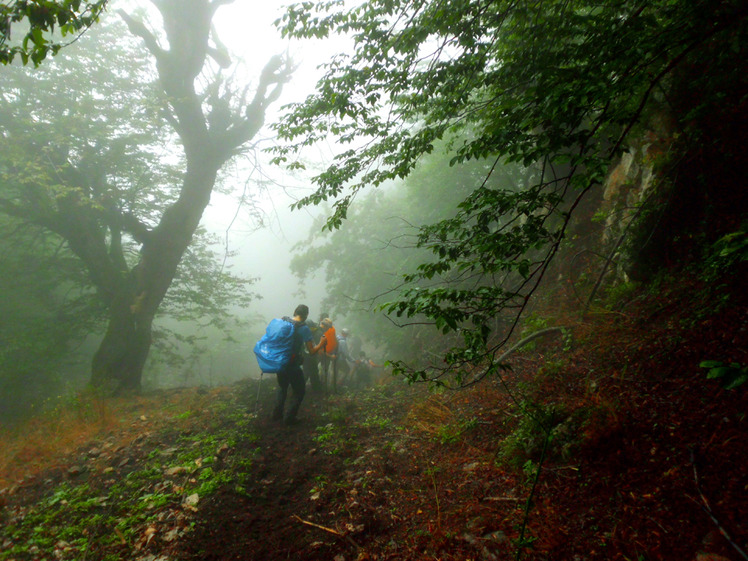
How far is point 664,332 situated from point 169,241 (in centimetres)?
1207

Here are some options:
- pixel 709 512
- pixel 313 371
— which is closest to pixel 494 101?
pixel 709 512

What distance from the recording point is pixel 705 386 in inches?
118

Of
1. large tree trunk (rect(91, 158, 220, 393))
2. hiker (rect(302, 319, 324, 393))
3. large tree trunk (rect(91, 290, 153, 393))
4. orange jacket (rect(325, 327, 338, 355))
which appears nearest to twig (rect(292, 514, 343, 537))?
hiker (rect(302, 319, 324, 393))

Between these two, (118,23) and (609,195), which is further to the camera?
(118,23)

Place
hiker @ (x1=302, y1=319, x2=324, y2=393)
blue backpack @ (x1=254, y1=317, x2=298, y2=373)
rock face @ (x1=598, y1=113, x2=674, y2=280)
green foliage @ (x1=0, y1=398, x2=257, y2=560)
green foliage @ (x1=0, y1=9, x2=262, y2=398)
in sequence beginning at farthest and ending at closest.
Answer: green foliage @ (x1=0, y1=9, x2=262, y2=398) → hiker @ (x1=302, y1=319, x2=324, y2=393) → blue backpack @ (x1=254, y1=317, x2=298, y2=373) → rock face @ (x1=598, y1=113, x2=674, y2=280) → green foliage @ (x1=0, y1=398, x2=257, y2=560)

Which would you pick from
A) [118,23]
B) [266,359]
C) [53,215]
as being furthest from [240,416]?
[118,23]

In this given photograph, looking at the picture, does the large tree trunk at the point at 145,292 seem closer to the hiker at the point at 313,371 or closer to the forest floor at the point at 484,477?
the forest floor at the point at 484,477

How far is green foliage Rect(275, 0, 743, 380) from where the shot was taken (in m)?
2.19

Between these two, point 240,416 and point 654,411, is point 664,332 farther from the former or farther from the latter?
point 240,416

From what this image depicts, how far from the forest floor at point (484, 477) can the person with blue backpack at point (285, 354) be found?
0.53 metres

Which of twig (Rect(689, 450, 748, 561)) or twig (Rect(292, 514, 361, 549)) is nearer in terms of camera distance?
twig (Rect(689, 450, 748, 561))

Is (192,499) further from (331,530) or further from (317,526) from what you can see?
(331,530)

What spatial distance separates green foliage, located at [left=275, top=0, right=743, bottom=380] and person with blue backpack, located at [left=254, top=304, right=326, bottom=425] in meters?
2.48

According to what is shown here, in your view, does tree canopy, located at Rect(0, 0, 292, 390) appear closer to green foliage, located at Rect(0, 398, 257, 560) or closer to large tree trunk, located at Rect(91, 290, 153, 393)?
large tree trunk, located at Rect(91, 290, 153, 393)
